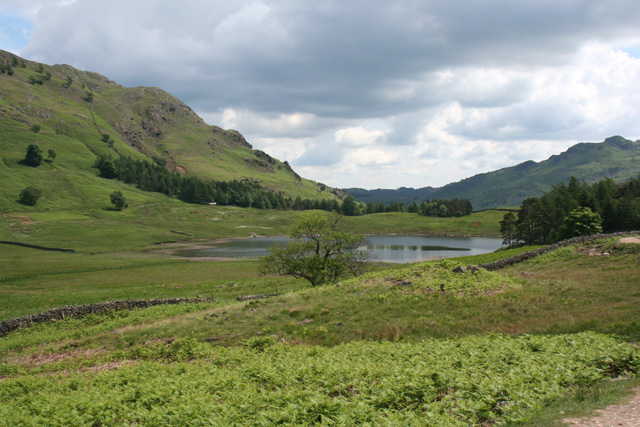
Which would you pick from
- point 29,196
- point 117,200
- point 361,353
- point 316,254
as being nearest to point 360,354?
point 361,353

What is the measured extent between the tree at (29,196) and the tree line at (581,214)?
7483 inches

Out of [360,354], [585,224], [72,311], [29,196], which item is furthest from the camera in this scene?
[29,196]

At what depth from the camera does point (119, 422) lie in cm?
1167

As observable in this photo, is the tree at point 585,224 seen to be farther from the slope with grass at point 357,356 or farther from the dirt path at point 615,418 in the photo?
the dirt path at point 615,418

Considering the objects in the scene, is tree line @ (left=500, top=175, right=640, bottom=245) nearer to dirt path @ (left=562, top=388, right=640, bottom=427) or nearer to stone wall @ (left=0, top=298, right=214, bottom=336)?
stone wall @ (left=0, top=298, right=214, bottom=336)

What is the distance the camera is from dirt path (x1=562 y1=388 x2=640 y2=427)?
365 inches

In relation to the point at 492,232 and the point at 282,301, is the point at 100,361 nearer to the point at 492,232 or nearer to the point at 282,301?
the point at 282,301

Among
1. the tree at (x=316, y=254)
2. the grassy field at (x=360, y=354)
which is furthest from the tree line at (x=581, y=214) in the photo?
the tree at (x=316, y=254)

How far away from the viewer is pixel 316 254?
5034 cm

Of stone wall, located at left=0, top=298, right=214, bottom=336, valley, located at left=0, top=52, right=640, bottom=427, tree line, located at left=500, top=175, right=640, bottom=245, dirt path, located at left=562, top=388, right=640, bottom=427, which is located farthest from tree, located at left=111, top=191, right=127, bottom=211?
dirt path, located at left=562, top=388, right=640, bottom=427

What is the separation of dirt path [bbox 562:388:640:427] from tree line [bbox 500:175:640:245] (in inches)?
2754

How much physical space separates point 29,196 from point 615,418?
204 m

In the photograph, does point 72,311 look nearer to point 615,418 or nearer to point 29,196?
point 615,418

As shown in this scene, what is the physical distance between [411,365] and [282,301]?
62.9ft
